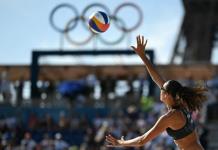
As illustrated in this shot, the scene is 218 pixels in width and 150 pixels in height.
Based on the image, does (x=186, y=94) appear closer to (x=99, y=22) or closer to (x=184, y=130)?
(x=184, y=130)

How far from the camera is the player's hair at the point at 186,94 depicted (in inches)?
389

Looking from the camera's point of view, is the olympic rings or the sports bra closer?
the sports bra

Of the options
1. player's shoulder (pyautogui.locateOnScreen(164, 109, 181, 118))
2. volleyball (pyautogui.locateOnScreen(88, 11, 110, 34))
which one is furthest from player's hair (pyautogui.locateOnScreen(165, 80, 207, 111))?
volleyball (pyautogui.locateOnScreen(88, 11, 110, 34))

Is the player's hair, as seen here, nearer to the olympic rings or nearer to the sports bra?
the sports bra

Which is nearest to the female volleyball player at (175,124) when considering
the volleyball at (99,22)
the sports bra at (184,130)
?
the sports bra at (184,130)

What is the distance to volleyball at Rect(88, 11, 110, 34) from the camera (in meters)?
12.4

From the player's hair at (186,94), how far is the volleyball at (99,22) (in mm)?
2784

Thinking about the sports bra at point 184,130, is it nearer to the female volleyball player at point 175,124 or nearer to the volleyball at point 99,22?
the female volleyball player at point 175,124

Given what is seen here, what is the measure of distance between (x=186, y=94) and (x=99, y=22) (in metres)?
2.97

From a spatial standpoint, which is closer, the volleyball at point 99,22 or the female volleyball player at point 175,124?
the female volleyball player at point 175,124

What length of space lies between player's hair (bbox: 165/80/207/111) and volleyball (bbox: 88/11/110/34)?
278 centimetres

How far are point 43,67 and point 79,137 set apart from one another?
720 centimetres

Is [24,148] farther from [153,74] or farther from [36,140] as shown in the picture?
[153,74]

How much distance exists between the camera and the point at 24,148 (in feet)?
76.3
